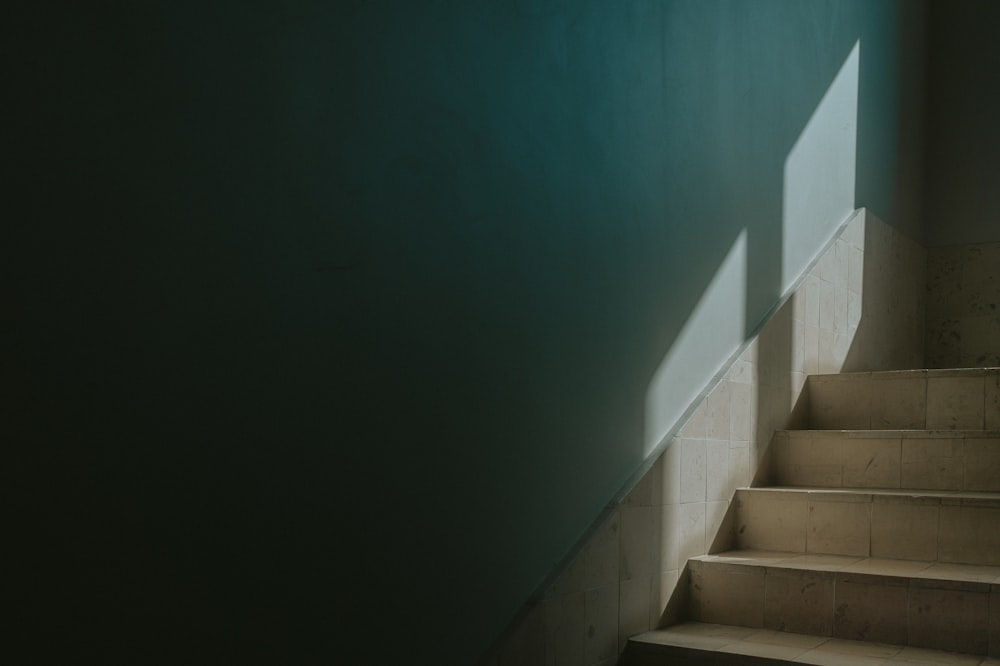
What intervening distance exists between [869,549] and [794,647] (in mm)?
623

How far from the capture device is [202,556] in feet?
4.95

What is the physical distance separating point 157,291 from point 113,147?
0.22 m

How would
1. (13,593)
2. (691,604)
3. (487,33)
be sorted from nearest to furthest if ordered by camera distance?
(13,593) < (487,33) < (691,604)

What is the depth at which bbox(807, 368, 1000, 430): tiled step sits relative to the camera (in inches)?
136

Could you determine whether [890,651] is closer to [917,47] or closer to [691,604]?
[691,604]

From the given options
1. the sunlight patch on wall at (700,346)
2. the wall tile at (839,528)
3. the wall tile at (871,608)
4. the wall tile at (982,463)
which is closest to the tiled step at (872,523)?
the wall tile at (839,528)

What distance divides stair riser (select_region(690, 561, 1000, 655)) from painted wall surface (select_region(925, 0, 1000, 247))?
3.61 m

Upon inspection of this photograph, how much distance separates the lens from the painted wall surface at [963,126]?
219 inches

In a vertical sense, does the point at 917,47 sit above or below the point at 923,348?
above

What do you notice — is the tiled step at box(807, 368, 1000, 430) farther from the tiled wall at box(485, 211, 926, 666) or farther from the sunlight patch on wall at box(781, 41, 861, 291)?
the sunlight patch on wall at box(781, 41, 861, 291)

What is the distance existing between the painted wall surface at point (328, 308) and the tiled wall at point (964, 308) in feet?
10.3

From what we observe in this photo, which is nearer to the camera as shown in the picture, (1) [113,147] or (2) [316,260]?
(1) [113,147]

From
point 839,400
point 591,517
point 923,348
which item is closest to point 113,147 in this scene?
point 591,517

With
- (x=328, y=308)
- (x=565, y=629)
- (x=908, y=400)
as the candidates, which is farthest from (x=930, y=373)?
(x=328, y=308)
